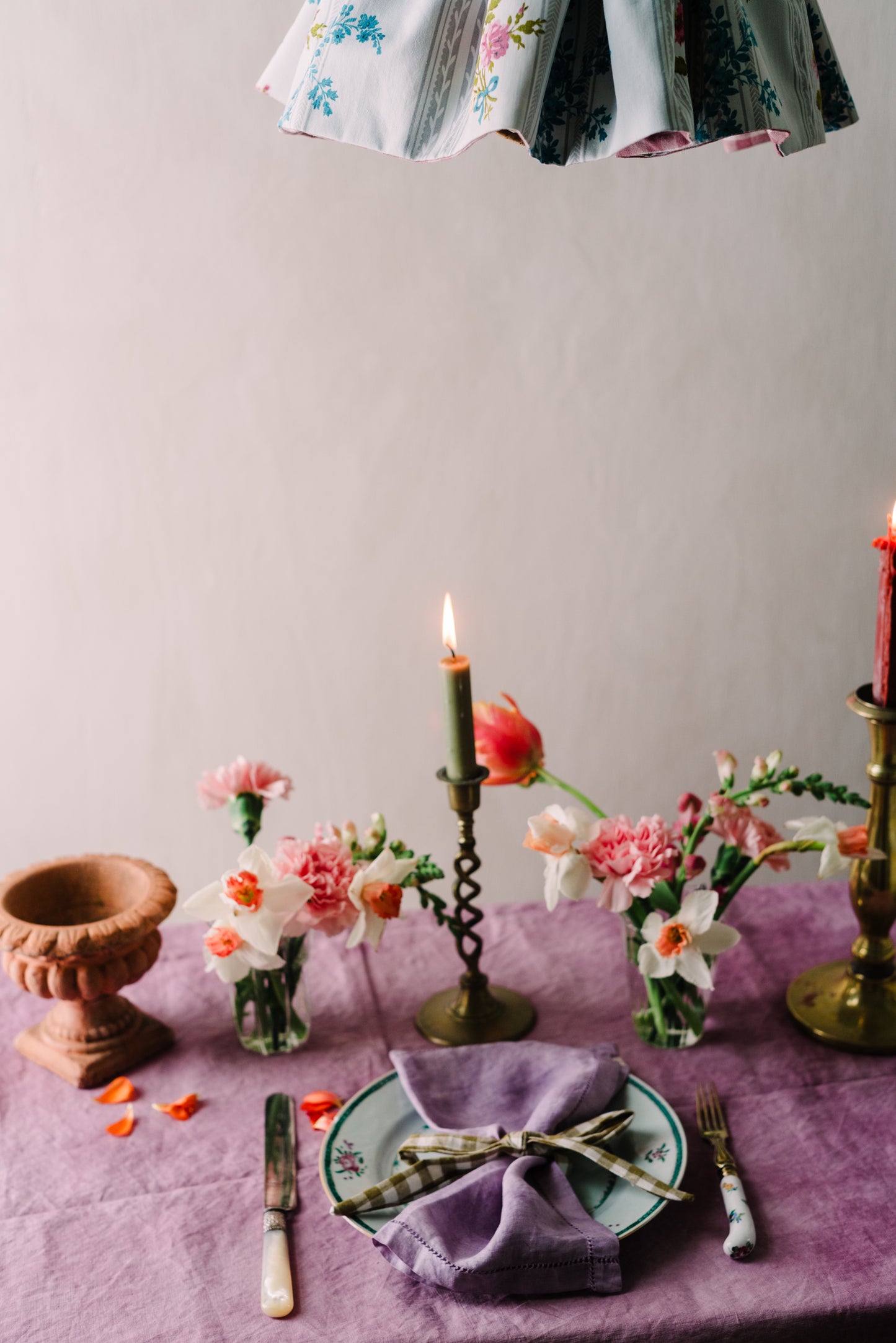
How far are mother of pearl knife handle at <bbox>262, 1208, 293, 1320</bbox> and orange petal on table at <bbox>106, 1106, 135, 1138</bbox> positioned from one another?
0.59 feet

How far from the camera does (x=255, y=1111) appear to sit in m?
1.00

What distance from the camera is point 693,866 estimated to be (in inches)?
40.8

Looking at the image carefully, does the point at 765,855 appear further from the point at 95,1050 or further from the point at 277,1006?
the point at 95,1050

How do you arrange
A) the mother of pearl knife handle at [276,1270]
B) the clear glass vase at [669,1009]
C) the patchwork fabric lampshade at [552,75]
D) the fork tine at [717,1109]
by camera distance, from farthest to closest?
the clear glass vase at [669,1009], the fork tine at [717,1109], the mother of pearl knife handle at [276,1270], the patchwork fabric lampshade at [552,75]

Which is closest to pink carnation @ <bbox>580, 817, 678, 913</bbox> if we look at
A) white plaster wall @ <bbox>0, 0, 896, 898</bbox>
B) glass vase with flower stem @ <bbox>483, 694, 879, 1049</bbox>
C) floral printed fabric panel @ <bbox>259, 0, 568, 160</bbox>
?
glass vase with flower stem @ <bbox>483, 694, 879, 1049</bbox>

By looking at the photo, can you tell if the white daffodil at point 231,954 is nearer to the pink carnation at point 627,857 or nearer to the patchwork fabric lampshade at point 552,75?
the pink carnation at point 627,857

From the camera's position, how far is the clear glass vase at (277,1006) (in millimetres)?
1063

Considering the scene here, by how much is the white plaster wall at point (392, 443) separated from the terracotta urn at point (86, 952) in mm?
861

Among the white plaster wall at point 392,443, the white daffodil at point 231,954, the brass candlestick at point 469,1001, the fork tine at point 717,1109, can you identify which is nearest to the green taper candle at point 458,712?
the brass candlestick at point 469,1001

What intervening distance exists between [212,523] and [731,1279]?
4.63ft

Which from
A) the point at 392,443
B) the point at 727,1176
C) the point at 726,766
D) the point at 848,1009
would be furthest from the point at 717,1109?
the point at 392,443

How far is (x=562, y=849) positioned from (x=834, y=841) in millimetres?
249

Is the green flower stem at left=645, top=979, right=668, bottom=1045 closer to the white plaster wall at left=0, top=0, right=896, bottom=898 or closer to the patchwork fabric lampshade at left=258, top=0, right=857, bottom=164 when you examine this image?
the patchwork fabric lampshade at left=258, top=0, right=857, bottom=164

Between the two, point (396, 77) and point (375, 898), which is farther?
point (375, 898)
